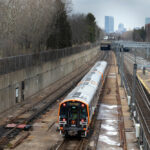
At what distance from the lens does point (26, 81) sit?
36625 millimetres

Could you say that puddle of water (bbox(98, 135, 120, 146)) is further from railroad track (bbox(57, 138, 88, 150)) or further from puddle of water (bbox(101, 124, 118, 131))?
puddle of water (bbox(101, 124, 118, 131))

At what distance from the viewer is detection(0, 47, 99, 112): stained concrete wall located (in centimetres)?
3008

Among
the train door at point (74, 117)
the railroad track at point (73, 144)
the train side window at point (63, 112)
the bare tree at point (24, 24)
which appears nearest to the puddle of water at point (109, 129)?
the railroad track at point (73, 144)

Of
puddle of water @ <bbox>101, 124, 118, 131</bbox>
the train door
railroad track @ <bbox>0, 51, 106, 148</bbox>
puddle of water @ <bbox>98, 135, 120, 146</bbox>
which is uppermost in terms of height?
the train door

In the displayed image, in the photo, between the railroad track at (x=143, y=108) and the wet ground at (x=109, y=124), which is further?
the railroad track at (x=143, y=108)

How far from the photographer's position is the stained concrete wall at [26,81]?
30078 millimetres

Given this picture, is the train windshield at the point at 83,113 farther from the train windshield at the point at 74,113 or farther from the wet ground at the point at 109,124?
the wet ground at the point at 109,124

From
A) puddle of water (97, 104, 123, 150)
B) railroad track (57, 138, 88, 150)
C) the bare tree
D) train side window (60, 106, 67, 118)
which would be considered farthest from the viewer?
the bare tree

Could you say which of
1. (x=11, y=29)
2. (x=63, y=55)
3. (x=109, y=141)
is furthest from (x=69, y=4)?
(x=109, y=141)

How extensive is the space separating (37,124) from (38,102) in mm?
9472

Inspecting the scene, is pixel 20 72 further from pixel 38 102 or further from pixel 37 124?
pixel 37 124

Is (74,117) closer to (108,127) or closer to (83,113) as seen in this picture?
(83,113)

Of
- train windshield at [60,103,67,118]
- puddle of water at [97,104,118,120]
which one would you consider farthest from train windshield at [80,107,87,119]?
puddle of water at [97,104,118,120]

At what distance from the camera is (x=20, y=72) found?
34.5 metres
